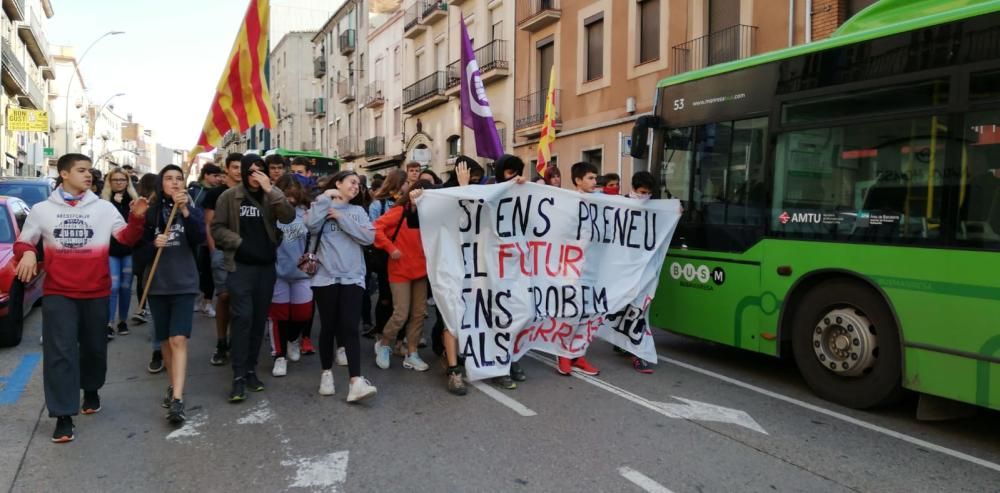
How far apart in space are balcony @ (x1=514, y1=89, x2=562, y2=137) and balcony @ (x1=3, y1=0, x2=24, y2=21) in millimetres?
29843

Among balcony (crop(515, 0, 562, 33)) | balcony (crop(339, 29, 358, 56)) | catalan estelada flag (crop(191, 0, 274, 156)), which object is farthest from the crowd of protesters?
balcony (crop(339, 29, 358, 56))

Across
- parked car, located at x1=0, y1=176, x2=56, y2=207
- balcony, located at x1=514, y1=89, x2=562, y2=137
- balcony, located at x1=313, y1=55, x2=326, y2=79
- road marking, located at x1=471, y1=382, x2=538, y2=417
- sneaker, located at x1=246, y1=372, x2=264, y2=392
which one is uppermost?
balcony, located at x1=313, y1=55, x2=326, y2=79

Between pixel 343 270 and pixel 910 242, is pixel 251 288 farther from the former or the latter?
pixel 910 242

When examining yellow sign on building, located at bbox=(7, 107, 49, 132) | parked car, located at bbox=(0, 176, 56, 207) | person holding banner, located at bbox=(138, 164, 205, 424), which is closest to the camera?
person holding banner, located at bbox=(138, 164, 205, 424)

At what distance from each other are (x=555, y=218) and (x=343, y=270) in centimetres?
194

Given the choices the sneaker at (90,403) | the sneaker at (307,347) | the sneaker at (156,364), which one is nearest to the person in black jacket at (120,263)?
the sneaker at (156,364)

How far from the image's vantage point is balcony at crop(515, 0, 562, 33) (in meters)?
22.1

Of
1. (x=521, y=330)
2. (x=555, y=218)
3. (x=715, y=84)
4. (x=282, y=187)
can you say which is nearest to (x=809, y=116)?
(x=715, y=84)

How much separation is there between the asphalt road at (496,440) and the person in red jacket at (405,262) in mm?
519

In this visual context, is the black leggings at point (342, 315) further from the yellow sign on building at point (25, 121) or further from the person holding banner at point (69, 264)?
the yellow sign on building at point (25, 121)

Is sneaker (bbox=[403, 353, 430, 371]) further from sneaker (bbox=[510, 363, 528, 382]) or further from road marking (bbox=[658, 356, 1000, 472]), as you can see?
road marking (bbox=[658, 356, 1000, 472])

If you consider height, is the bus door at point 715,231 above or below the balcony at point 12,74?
below

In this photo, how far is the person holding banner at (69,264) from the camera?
463 cm

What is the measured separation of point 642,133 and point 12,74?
1544 inches
